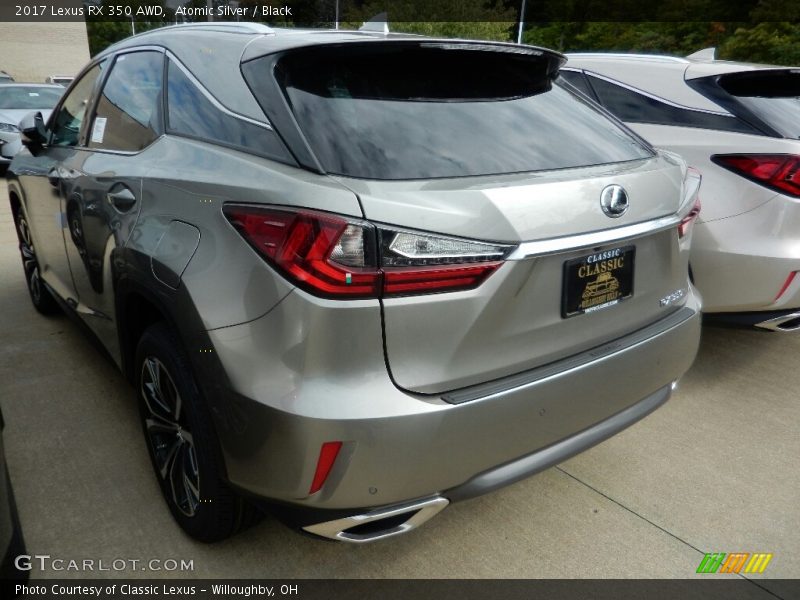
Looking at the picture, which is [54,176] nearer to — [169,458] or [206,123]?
[206,123]

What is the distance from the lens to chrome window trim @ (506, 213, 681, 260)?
172 cm

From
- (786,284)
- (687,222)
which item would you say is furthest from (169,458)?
(786,284)

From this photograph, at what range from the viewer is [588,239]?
184 centimetres

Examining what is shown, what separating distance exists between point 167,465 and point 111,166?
45.0 inches

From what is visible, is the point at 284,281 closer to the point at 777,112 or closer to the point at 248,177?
the point at 248,177

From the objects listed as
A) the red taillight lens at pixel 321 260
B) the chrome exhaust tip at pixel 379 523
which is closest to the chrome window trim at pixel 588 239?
the red taillight lens at pixel 321 260

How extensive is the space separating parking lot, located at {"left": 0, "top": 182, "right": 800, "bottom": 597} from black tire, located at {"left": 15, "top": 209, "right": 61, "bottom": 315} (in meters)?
0.78

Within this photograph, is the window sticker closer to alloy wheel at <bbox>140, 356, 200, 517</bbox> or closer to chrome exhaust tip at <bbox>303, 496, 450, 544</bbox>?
alloy wheel at <bbox>140, 356, 200, 517</bbox>

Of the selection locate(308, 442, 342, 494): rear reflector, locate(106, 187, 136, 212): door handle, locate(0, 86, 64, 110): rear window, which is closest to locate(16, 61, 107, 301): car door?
locate(106, 187, 136, 212): door handle

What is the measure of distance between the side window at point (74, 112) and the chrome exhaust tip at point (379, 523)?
231 centimetres

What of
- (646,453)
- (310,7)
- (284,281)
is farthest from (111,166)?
(310,7)

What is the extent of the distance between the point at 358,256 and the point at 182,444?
1068 mm

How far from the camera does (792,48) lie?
27969 mm

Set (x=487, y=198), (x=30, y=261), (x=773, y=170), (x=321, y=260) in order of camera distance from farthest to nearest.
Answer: (x=30, y=261)
(x=773, y=170)
(x=487, y=198)
(x=321, y=260)
